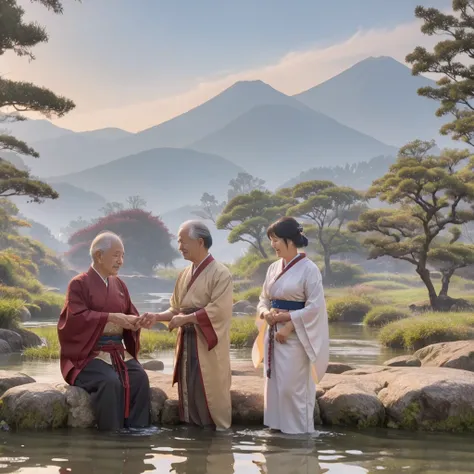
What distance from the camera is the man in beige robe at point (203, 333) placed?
590cm

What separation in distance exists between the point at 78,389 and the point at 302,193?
32.9 m

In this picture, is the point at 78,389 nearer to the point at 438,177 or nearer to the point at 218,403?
the point at 218,403

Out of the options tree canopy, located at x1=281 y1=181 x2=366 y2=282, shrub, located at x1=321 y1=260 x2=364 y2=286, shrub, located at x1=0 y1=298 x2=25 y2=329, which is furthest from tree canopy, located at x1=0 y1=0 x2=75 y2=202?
shrub, located at x1=321 y1=260 x2=364 y2=286

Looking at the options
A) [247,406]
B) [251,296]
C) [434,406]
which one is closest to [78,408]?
[247,406]

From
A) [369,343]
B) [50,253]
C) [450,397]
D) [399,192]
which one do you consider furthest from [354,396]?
[50,253]

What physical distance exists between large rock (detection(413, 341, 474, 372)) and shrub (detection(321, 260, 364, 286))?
2883 cm

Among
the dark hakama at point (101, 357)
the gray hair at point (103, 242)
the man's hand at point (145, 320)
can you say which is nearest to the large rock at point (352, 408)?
the dark hakama at point (101, 357)

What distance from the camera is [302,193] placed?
38.3 metres

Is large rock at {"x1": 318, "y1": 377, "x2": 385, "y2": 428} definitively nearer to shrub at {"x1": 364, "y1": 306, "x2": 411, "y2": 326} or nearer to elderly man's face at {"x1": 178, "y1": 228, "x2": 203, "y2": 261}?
elderly man's face at {"x1": 178, "y1": 228, "x2": 203, "y2": 261}

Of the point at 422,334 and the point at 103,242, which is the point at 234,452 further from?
the point at 422,334

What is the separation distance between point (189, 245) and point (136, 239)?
50631 millimetres

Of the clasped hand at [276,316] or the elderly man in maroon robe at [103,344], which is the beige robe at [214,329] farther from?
the elderly man in maroon robe at [103,344]

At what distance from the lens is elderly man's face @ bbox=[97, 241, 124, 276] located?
5820 millimetres

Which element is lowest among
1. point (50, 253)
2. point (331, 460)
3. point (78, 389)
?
point (331, 460)
